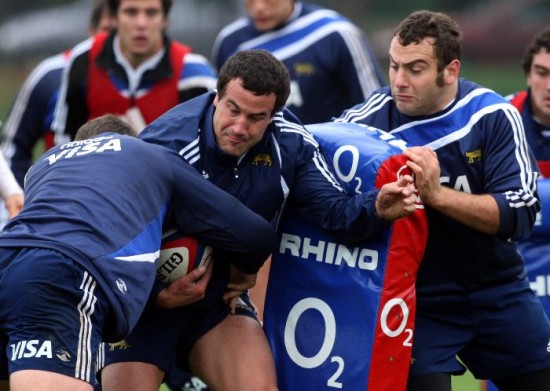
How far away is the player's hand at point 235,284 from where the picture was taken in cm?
538

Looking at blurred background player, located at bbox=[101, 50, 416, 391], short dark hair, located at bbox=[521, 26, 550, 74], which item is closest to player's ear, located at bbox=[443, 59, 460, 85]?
blurred background player, located at bbox=[101, 50, 416, 391]

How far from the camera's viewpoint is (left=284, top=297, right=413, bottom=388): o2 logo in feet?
17.0

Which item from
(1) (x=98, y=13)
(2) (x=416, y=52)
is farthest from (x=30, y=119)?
(2) (x=416, y=52)

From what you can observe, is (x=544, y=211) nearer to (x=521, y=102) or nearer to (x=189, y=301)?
(x=521, y=102)

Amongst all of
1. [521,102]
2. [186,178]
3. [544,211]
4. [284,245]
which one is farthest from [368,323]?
[521,102]

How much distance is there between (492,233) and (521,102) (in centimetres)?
166

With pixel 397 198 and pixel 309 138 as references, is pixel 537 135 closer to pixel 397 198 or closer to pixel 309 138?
pixel 309 138

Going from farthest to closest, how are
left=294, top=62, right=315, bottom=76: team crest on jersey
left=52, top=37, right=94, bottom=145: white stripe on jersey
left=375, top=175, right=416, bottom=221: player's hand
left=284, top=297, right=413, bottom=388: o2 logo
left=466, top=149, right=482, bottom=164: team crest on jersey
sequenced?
left=294, top=62, right=315, bottom=76: team crest on jersey < left=52, top=37, right=94, bottom=145: white stripe on jersey < left=466, top=149, right=482, bottom=164: team crest on jersey < left=284, top=297, right=413, bottom=388: o2 logo < left=375, top=175, right=416, bottom=221: player's hand

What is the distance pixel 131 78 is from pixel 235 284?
2852 millimetres

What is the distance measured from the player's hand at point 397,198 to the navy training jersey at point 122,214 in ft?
1.55

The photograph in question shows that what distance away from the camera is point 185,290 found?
203 inches

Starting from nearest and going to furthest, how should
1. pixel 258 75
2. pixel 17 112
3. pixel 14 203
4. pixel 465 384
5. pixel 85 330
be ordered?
1. pixel 85 330
2. pixel 258 75
3. pixel 14 203
4. pixel 465 384
5. pixel 17 112

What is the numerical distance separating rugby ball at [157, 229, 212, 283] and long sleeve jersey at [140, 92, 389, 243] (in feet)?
0.89

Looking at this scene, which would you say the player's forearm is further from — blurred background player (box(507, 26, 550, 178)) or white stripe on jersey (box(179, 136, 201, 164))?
blurred background player (box(507, 26, 550, 178))
